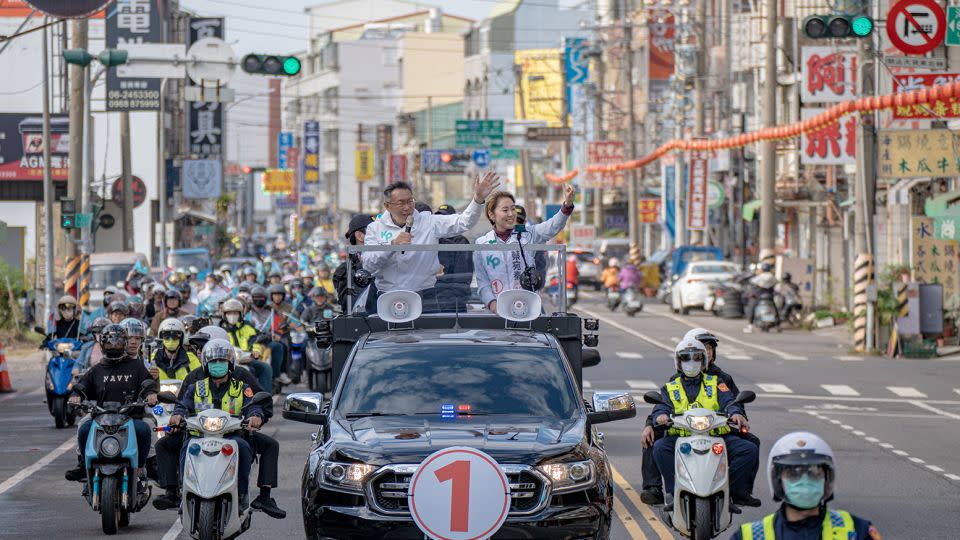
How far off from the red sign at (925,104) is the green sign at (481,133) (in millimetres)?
57502

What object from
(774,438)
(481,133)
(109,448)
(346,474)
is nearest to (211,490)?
(346,474)

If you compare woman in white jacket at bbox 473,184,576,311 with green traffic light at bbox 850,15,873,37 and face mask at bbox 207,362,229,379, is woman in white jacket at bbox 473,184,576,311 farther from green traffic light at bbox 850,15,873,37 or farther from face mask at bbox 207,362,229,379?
green traffic light at bbox 850,15,873,37

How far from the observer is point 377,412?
408 inches

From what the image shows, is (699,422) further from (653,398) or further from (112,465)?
(112,465)

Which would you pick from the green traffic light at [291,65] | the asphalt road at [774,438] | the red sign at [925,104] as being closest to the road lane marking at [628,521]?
the asphalt road at [774,438]

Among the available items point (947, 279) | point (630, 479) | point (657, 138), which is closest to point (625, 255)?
point (657, 138)

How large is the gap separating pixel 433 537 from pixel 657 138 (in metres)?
75.1

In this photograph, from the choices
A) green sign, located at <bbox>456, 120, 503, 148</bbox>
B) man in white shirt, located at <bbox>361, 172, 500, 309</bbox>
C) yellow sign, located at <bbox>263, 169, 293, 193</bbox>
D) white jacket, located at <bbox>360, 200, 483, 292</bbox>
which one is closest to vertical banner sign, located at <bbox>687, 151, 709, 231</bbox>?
green sign, located at <bbox>456, 120, 503, 148</bbox>

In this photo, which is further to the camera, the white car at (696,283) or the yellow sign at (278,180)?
the yellow sign at (278,180)

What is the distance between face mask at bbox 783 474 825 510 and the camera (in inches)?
268

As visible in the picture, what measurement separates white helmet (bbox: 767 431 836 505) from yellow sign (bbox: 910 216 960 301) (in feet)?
105

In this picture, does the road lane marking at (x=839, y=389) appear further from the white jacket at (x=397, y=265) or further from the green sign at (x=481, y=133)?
the green sign at (x=481, y=133)

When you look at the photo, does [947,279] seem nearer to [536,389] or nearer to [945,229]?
[945,229]

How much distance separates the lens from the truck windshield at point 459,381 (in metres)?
10.4
